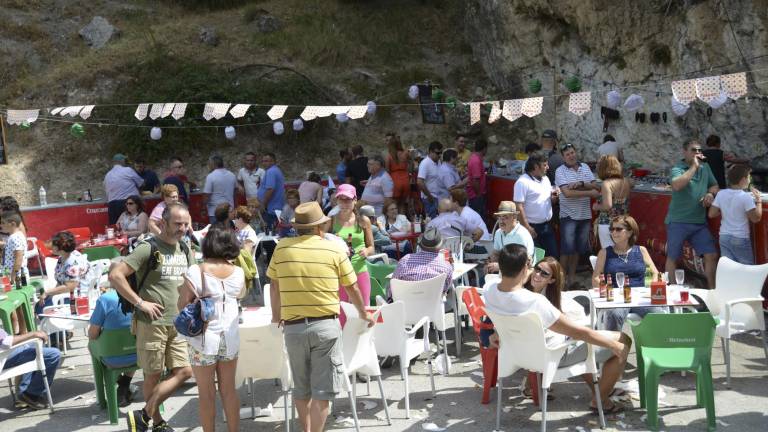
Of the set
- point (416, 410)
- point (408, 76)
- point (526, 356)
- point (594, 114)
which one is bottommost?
point (416, 410)

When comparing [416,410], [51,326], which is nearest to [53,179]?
[51,326]

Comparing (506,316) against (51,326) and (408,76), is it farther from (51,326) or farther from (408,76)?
(408,76)

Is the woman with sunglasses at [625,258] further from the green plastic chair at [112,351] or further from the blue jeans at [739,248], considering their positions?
the green plastic chair at [112,351]

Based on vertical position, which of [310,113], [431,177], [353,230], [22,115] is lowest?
[353,230]

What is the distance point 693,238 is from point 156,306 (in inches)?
204

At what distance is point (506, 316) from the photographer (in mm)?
5164

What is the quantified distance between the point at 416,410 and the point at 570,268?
154 inches

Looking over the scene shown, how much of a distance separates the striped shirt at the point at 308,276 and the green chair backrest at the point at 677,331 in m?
1.93

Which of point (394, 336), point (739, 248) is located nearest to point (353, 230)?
point (394, 336)

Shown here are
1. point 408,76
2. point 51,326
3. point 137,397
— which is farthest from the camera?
point 408,76

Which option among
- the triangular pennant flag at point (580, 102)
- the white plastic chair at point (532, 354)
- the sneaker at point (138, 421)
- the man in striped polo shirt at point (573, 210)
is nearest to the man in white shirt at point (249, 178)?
the triangular pennant flag at point (580, 102)

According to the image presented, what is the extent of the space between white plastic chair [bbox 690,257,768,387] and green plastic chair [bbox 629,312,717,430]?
812mm

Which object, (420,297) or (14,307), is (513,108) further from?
(14,307)

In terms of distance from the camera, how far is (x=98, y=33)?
74.8 feet
